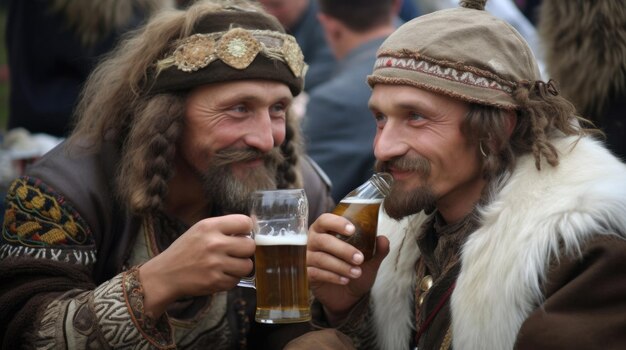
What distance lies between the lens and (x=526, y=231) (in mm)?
3215

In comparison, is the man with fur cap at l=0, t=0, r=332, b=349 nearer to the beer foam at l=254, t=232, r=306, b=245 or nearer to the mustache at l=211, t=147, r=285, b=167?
the mustache at l=211, t=147, r=285, b=167

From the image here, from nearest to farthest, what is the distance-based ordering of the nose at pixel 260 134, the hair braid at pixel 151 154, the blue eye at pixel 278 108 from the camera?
the hair braid at pixel 151 154 → the nose at pixel 260 134 → the blue eye at pixel 278 108

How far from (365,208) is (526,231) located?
567mm

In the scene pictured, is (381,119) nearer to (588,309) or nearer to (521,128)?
(521,128)

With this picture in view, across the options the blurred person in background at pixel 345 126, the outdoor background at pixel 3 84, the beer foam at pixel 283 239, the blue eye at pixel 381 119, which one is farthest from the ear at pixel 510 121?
the outdoor background at pixel 3 84

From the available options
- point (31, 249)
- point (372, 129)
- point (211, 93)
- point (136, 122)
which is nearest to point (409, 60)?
point (211, 93)

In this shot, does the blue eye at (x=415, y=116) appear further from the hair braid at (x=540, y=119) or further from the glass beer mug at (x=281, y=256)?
the glass beer mug at (x=281, y=256)

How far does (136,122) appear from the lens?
403 cm

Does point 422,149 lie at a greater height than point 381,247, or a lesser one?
greater

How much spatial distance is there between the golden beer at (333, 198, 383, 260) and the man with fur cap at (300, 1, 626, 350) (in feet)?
0.20

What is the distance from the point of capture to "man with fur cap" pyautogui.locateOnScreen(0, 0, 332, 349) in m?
3.53

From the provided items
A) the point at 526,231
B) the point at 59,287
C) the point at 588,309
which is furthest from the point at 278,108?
the point at 588,309

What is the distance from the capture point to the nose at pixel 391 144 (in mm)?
3494

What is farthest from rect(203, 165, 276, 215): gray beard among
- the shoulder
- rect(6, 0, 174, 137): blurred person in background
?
rect(6, 0, 174, 137): blurred person in background
